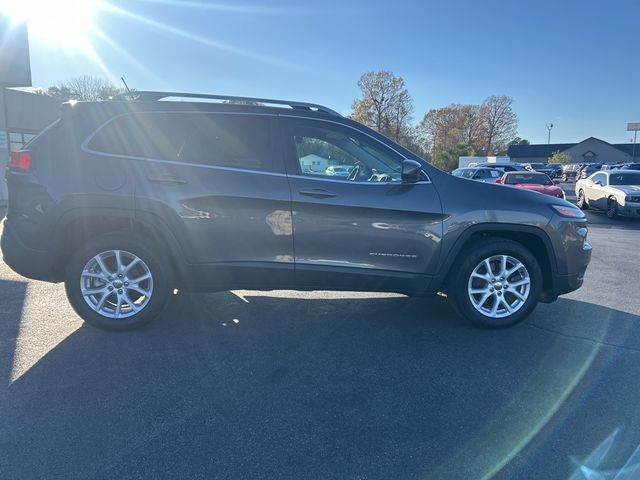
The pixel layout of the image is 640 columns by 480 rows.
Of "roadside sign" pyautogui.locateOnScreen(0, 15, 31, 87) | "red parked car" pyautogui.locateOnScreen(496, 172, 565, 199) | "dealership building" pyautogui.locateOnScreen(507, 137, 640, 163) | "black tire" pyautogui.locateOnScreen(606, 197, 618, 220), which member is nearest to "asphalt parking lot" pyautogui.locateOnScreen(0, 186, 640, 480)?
"black tire" pyautogui.locateOnScreen(606, 197, 618, 220)

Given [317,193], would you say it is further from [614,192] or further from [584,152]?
[584,152]

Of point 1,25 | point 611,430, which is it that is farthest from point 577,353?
point 1,25

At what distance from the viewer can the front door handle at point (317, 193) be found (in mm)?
3904

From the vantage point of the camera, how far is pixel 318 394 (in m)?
3.11

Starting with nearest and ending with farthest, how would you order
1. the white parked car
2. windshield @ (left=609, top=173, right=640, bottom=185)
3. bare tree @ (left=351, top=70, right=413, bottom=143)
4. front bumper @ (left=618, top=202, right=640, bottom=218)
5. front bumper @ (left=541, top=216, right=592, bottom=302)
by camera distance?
front bumper @ (left=541, top=216, right=592, bottom=302) → front bumper @ (left=618, top=202, right=640, bottom=218) → the white parked car → windshield @ (left=609, top=173, right=640, bottom=185) → bare tree @ (left=351, top=70, right=413, bottom=143)

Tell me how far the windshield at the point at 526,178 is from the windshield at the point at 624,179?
1.90 m

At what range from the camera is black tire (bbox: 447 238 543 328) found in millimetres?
4195

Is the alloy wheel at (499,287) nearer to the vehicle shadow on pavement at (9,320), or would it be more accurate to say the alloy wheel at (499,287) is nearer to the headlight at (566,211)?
the headlight at (566,211)

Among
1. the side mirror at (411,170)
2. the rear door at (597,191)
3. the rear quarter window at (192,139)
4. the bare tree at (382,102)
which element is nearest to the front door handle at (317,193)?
the rear quarter window at (192,139)

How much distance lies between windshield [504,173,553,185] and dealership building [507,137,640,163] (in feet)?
258

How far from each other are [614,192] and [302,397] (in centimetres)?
1449

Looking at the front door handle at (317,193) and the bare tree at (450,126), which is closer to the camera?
the front door handle at (317,193)

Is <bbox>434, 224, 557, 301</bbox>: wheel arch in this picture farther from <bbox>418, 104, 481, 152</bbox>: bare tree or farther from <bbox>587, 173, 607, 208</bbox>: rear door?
<bbox>418, 104, 481, 152</bbox>: bare tree

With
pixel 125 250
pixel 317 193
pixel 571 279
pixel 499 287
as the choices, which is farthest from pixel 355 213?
pixel 571 279
